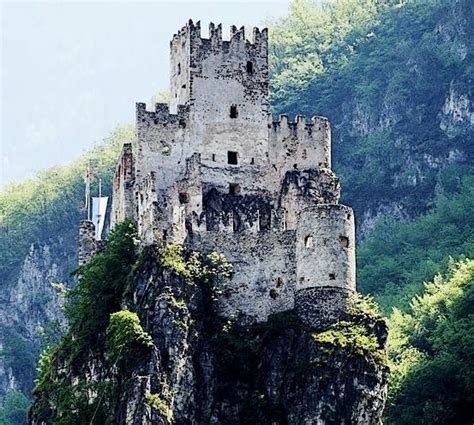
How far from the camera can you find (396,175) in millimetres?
138375

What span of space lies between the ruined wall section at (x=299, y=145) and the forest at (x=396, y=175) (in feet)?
41.5

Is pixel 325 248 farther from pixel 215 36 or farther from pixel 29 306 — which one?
pixel 29 306

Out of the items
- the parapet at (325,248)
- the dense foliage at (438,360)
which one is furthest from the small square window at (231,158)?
the dense foliage at (438,360)

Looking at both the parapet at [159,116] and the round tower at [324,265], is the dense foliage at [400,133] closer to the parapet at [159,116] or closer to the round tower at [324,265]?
the round tower at [324,265]

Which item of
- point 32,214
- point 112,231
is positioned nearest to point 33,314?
point 32,214

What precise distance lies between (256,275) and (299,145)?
429 inches

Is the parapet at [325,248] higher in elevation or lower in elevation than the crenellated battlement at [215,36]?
lower

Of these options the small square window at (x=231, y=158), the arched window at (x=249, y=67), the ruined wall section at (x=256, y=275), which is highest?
the arched window at (x=249, y=67)

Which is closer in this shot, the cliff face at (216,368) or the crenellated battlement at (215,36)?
the cliff face at (216,368)

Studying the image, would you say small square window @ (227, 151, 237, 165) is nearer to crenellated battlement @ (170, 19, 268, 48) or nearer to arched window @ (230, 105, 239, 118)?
arched window @ (230, 105, 239, 118)

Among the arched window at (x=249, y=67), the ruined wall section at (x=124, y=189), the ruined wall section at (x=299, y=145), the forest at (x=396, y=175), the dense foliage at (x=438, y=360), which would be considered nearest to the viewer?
the dense foliage at (x=438, y=360)

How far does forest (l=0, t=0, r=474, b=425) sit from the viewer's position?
8569 cm

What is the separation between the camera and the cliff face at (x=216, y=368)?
2648 inches

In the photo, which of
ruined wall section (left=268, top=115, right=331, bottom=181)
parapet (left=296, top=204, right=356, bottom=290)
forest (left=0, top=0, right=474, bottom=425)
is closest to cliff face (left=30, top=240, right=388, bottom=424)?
parapet (left=296, top=204, right=356, bottom=290)
